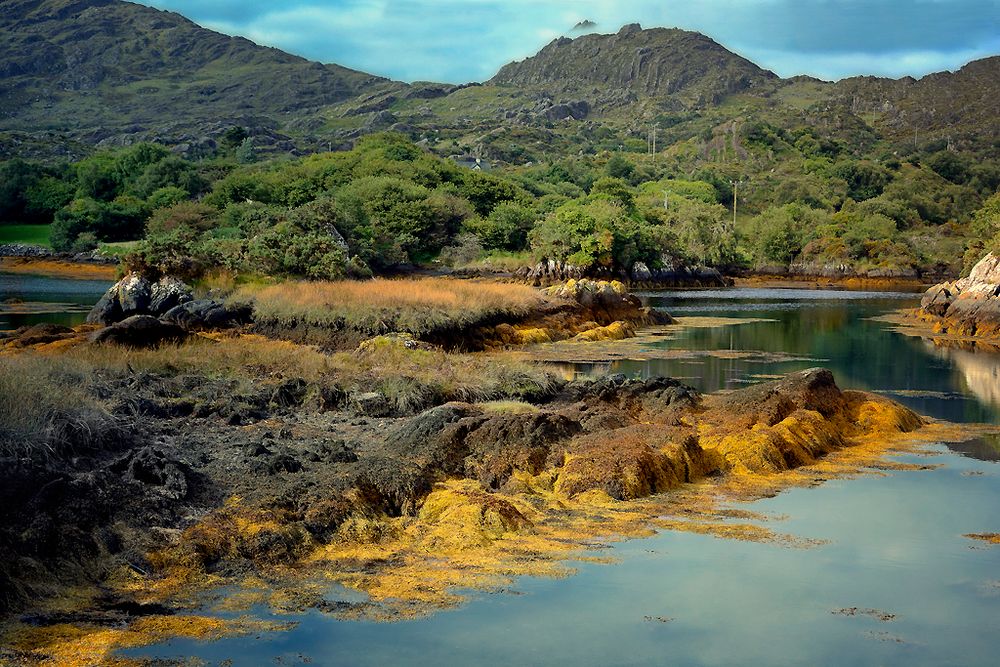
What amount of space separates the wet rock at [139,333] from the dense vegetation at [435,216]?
10584mm

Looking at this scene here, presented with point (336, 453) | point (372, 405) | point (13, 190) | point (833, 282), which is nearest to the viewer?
point (336, 453)

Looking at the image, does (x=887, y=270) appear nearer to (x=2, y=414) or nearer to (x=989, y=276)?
(x=989, y=276)

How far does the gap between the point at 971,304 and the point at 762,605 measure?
1491 inches

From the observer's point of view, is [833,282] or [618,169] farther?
[618,169]

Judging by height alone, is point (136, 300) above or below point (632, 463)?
above

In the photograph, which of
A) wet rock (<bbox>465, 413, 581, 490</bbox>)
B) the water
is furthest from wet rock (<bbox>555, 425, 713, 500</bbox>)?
the water

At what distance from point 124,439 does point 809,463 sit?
1064 centimetres

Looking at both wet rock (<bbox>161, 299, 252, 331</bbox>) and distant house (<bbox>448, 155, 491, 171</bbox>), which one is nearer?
wet rock (<bbox>161, 299, 252, 331</bbox>)

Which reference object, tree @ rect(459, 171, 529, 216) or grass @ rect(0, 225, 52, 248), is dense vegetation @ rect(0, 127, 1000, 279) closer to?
tree @ rect(459, 171, 529, 216)

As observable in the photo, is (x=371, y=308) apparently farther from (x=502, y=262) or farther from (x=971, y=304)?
(x=502, y=262)

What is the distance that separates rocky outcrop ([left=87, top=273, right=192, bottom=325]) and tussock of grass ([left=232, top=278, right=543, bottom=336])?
6.17 feet

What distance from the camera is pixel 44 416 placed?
13.2 m

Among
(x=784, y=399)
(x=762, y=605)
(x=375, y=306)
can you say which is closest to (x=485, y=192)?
(x=375, y=306)

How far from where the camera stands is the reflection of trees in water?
2622cm
